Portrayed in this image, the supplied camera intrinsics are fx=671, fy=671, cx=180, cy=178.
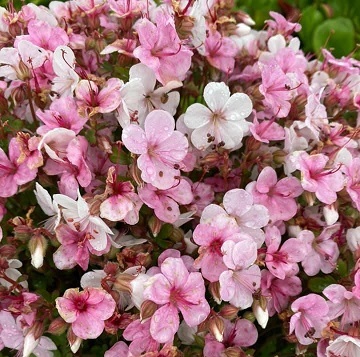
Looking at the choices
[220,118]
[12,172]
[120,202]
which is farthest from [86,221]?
[220,118]

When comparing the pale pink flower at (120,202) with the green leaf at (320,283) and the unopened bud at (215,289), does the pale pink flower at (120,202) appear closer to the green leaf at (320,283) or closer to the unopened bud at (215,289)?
the unopened bud at (215,289)

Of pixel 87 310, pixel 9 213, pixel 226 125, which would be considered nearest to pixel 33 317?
pixel 87 310

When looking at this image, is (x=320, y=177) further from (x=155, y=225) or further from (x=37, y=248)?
(x=37, y=248)

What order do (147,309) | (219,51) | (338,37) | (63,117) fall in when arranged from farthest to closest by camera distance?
(338,37) < (219,51) < (63,117) < (147,309)

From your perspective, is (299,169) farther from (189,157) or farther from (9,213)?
(9,213)

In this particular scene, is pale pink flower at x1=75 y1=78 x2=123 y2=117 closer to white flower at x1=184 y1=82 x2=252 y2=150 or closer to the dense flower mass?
the dense flower mass

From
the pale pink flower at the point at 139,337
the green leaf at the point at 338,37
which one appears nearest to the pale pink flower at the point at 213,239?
the pale pink flower at the point at 139,337

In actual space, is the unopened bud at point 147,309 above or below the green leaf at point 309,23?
above
